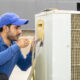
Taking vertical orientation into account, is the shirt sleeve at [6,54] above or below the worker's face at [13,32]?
below

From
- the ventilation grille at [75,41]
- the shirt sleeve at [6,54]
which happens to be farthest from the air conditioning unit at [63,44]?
the shirt sleeve at [6,54]

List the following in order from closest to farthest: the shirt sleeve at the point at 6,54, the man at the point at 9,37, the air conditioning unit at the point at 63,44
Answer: the air conditioning unit at the point at 63,44, the shirt sleeve at the point at 6,54, the man at the point at 9,37

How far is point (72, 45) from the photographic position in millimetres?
2598

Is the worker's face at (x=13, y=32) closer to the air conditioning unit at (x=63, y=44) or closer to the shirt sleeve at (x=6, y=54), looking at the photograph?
the shirt sleeve at (x=6, y=54)

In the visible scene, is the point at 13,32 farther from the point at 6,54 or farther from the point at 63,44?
the point at 63,44

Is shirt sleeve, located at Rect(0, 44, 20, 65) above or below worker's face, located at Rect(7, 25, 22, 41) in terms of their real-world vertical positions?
below

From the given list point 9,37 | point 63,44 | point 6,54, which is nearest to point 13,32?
point 9,37

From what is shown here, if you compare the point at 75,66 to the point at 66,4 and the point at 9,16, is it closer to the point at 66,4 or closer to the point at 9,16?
the point at 9,16

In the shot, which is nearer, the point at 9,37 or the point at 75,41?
the point at 75,41

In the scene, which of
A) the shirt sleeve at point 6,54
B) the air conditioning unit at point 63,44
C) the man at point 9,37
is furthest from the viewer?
the man at point 9,37

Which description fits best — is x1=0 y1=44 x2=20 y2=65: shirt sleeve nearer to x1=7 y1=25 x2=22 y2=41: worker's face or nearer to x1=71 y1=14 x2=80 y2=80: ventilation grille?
x1=7 y1=25 x2=22 y2=41: worker's face

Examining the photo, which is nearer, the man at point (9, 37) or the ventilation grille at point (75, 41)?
the ventilation grille at point (75, 41)

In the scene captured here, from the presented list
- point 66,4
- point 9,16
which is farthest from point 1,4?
point 9,16

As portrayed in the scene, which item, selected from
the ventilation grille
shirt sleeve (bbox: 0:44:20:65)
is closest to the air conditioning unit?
the ventilation grille
